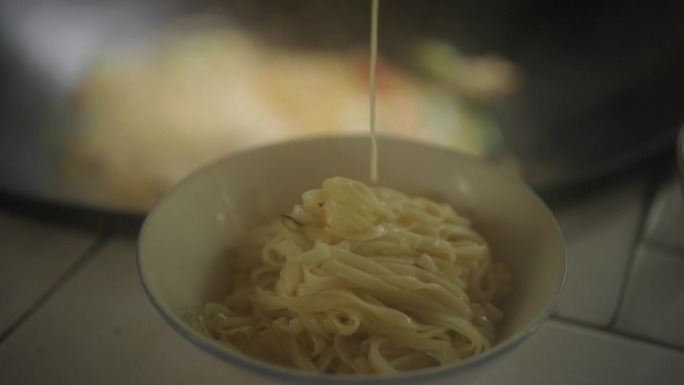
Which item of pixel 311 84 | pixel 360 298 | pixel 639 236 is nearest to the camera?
pixel 360 298

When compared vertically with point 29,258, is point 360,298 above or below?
above

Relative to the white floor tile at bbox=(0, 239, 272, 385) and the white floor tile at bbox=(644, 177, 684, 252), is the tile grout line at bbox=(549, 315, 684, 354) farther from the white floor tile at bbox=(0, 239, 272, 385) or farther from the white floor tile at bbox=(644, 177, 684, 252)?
the white floor tile at bbox=(0, 239, 272, 385)

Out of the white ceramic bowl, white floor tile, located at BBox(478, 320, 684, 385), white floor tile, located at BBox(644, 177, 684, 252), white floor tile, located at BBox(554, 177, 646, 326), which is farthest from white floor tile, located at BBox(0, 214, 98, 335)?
white floor tile, located at BBox(644, 177, 684, 252)

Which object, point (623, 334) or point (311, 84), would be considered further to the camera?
point (311, 84)

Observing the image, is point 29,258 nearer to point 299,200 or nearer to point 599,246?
point 299,200

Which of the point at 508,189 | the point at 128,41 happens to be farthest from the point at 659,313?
the point at 128,41

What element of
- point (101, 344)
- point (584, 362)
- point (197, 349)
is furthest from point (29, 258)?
point (584, 362)
